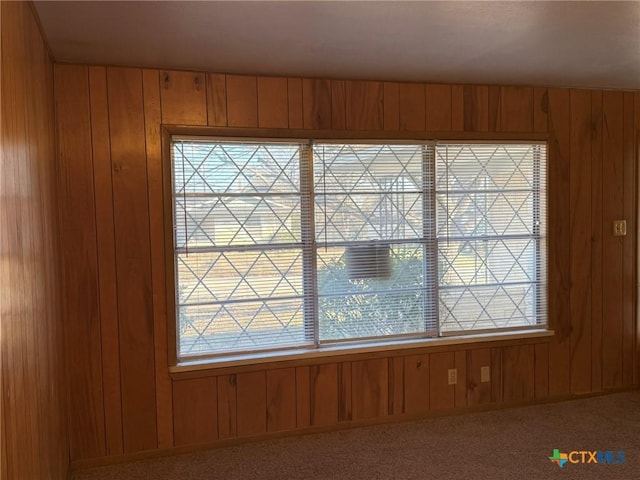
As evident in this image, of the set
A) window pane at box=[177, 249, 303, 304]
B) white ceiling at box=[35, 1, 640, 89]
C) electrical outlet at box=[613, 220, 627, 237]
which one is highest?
white ceiling at box=[35, 1, 640, 89]

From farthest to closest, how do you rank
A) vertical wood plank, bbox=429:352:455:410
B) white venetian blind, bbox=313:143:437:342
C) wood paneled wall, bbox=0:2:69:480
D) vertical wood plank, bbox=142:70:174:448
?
vertical wood plank, bbox=429:352:455:410 → white venetian blind, bbox=313:143:437:342 → vertical wood plank, bbox=142:70:174:448 → wood paneled wall, bbox=0:2:69:480

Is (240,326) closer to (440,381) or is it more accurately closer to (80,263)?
(80,263)

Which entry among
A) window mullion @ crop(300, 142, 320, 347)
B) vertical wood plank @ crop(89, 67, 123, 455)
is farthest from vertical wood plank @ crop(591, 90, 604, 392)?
vertical wood plank @ crop(89, 67, 123, 455)

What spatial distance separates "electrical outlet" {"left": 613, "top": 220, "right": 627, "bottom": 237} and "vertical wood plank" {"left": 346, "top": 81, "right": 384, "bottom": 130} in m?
1.94

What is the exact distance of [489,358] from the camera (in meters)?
3.54

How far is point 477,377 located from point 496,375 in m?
0.15

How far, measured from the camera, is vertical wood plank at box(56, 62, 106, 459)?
2.77m

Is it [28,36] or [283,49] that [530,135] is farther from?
[28,36]

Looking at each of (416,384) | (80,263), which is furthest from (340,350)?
(80,263)

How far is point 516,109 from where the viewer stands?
3490 mm

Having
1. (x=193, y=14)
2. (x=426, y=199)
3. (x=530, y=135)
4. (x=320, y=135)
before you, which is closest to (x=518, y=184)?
(x=530, y=135)

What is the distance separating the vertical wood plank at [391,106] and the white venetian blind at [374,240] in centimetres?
14

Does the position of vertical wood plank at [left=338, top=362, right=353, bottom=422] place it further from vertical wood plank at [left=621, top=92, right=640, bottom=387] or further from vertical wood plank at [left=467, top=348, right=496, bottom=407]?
vertical wood plank at [left=621, top=92, right=640, bottom=387]

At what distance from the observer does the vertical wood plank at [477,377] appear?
3.51 meters
